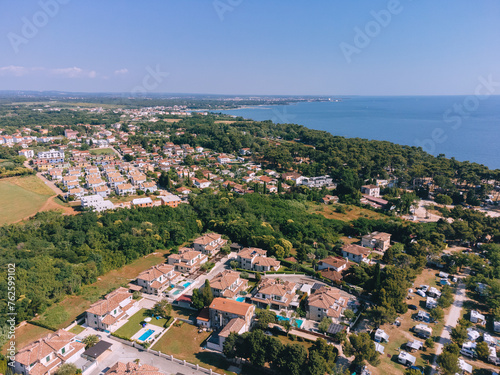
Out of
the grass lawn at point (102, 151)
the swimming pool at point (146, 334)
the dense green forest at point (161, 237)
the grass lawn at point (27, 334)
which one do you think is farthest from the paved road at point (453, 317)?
the grass lawn at point (102, 151)

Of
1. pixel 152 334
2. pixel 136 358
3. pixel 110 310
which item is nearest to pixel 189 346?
pixel 152 334

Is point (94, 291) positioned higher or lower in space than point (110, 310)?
lower

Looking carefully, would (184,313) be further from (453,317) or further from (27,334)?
(453,317)

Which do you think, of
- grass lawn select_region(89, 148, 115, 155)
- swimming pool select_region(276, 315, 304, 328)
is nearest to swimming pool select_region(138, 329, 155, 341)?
swimming pool select_region(276, 315, 304, 328)

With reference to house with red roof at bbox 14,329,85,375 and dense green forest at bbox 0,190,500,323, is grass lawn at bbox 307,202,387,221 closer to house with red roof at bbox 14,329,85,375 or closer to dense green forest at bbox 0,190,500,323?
dense green forest at bbox 0,190,500,323

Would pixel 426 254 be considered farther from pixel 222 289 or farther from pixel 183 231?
pixel 183 231
